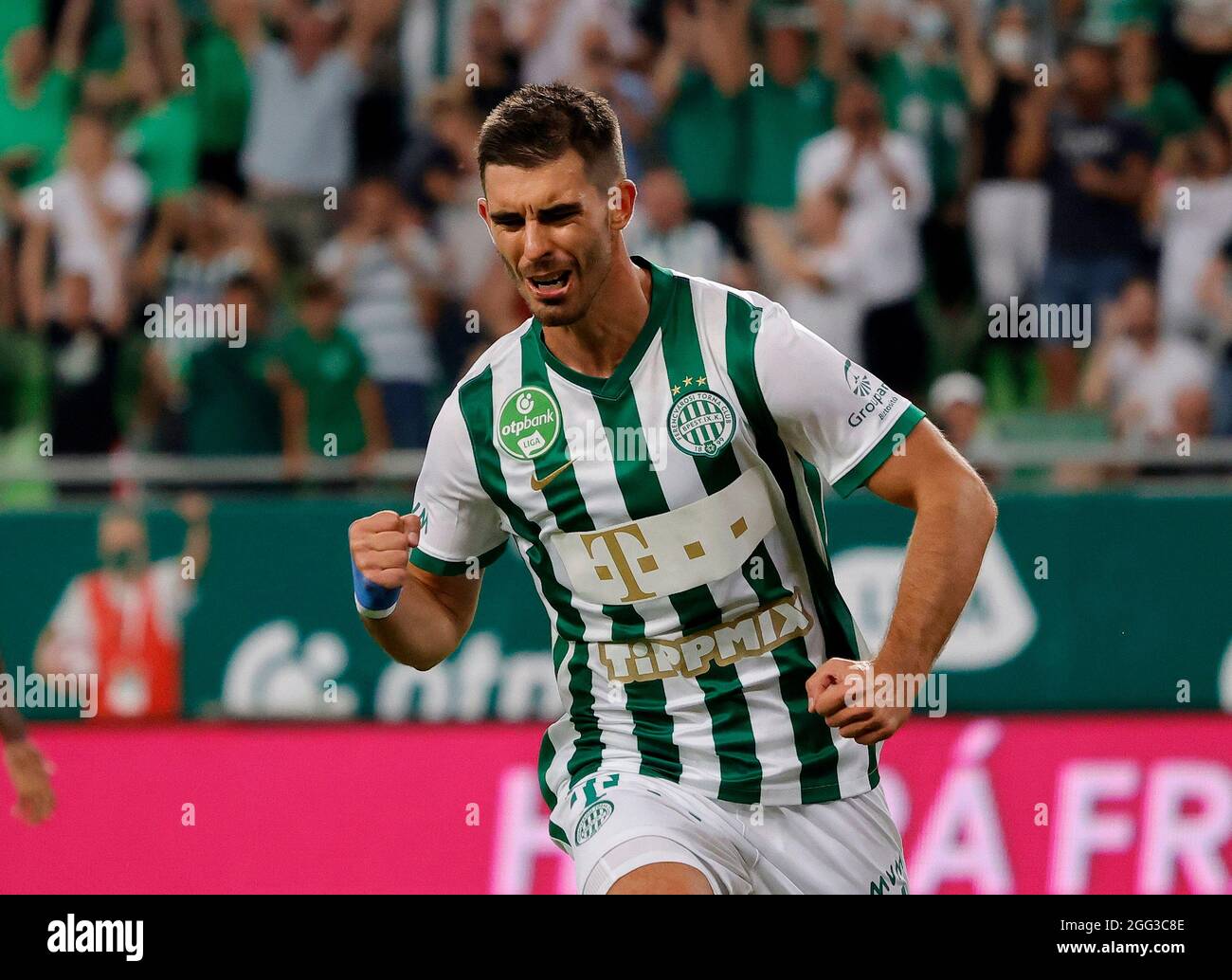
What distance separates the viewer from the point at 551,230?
13.2 feet

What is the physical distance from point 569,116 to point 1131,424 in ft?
17.9

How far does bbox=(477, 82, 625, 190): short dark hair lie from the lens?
405cm

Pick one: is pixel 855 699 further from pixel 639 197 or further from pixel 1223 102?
pixel 1223 102

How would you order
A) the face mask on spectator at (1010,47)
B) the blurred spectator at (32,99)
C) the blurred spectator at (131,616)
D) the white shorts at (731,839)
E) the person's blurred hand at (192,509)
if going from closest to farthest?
1. the white shorts at (731,839)
2. the blurred spectator at (131,616)
3. the person's blurred hand at (192,509)
4. the face mask on spectator at (1010,47)
5. the blurred spectator at (32,99)

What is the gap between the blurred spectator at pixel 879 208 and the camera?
887cm

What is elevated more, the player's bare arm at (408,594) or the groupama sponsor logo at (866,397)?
the groupama sponsor logo at (866,397)

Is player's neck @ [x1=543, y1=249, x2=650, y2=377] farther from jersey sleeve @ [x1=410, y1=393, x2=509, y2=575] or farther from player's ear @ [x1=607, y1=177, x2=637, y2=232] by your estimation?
jersey sleeve @ [x1=410, y1=393, x2=509, y2=575]

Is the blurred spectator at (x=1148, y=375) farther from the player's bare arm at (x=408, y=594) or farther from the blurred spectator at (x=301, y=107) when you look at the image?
the player's bare arm at (x=408, y=594)

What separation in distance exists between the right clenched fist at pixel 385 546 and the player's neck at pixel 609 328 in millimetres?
542

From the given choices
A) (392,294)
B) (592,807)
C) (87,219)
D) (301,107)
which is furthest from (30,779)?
(301,107)

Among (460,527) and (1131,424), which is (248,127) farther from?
(460,527)

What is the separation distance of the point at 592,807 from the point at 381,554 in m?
0.75

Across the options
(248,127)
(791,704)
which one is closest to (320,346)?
(248,127)

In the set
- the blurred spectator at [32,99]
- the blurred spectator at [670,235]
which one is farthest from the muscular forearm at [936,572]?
the blurred spectator at [32,99]
